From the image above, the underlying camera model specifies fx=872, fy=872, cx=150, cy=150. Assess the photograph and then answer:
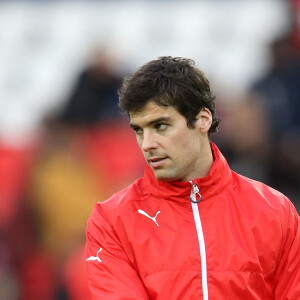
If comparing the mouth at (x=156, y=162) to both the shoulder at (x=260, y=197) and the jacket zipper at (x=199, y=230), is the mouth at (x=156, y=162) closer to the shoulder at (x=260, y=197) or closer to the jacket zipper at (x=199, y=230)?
the jacket zipper at (x=199, y=230)

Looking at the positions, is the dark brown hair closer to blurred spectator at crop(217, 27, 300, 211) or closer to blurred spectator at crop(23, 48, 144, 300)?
blurred spectator at crop(217, 27, 300, 211)

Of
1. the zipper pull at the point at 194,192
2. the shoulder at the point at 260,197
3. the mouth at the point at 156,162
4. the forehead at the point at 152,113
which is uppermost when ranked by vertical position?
the forehead at the point at 152,113

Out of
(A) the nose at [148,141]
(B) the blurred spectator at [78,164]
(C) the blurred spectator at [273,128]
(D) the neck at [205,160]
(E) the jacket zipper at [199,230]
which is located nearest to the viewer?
(E) the jacket zipper at [199,230]

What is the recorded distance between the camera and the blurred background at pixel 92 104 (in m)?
7.77

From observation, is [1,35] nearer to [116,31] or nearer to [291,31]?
[116,31]

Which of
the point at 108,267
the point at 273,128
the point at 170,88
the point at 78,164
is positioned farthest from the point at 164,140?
the point at 78,164

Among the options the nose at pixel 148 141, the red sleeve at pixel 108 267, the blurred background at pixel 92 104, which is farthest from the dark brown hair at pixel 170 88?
the blurred background at pixel 92 104

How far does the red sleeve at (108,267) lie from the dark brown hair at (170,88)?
58 centimetres

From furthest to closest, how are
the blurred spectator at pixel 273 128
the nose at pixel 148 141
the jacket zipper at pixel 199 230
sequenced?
1. the blurred spectator at pixel 273 128
2. the nose at pixel 148 141
3. the jacket zipper at pixel 199 230

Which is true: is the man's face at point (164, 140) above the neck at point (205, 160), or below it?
above

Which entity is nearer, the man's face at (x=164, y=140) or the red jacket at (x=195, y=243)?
the red jacket at (x=195, y=243)

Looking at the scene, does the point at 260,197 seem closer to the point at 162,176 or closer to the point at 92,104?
the point at 162,176

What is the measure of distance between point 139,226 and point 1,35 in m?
6.17

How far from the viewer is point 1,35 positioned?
9844 mm
